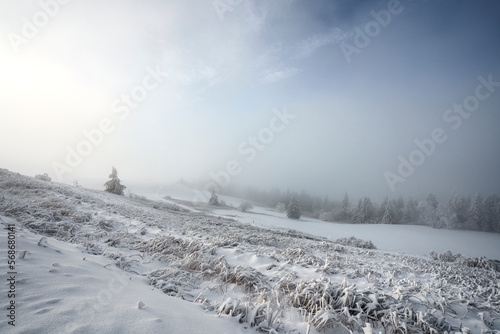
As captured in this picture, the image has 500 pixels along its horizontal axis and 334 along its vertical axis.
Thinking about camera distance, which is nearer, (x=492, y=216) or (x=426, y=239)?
(x=426, y=239)

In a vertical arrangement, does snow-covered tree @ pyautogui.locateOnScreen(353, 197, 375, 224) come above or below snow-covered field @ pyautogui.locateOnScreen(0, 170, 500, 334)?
above

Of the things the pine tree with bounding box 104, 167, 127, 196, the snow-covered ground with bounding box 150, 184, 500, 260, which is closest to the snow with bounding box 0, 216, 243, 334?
the snow-covered ground with bounding box 150, 184, 500, 260

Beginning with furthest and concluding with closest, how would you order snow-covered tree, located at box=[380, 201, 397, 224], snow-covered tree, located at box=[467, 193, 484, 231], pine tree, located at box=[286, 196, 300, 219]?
pine tree, located at box=[286, 196, 300, 219] → snow-covered tree, located at box=[380, 201, 397, 224] → snow-covered tree, located at box=[467, 193, 484, 231]

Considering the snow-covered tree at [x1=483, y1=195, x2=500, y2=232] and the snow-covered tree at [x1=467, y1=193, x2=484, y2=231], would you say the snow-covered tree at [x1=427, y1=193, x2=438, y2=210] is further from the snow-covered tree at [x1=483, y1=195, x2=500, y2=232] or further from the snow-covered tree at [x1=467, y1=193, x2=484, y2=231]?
the snow-covered tree at [x1=483, y1=195, x2=500, y2=232]

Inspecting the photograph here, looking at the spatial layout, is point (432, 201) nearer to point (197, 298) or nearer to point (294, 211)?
point (294, 211)

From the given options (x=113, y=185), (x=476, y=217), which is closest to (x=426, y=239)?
(x=476, y=217)

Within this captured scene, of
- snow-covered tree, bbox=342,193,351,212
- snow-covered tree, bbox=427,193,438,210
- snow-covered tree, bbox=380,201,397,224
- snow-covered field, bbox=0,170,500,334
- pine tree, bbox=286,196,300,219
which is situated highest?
snow-covered tree, bbox=427,193,438,210

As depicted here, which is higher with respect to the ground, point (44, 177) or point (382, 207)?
point (382, 207)

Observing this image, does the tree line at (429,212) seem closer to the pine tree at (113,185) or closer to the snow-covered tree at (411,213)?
the snow-covered tree at (411,213)

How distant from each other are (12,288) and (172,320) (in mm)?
1936

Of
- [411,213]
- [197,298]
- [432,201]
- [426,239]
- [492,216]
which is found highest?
[432,201]

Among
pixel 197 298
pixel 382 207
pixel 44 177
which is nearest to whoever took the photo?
pixel 197 298

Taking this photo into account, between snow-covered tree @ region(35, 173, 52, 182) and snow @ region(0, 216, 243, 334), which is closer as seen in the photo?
snow @ region(0, 216, 243, 334)

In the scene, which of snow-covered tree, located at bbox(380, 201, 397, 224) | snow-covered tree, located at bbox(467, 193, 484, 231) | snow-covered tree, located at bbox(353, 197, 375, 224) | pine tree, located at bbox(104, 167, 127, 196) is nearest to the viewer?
snow-covered tree, located at bbox(467, 193, 484, 231)
